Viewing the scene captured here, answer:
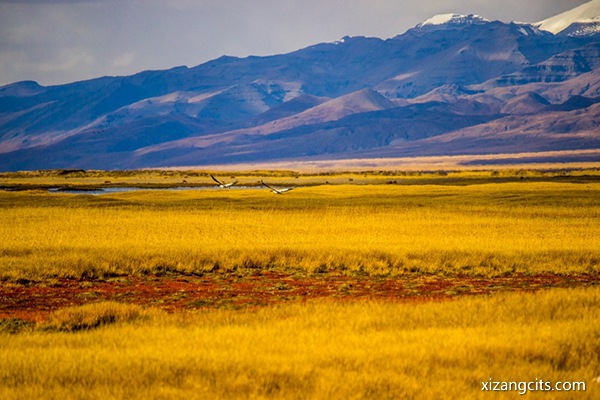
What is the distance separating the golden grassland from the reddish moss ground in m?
2.50

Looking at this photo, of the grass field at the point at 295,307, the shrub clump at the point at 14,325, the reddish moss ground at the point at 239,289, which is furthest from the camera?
the reddish moss ground at the point at 239,289

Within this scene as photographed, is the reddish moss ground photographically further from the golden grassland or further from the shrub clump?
the golden grassland

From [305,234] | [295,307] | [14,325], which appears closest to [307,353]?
[295,307]

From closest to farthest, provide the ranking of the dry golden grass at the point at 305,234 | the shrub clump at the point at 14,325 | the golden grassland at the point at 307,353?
the golden grassland at the point at 307,353, the shrub clump at the point at 14,325, the dry golden grass at the point at 305,234

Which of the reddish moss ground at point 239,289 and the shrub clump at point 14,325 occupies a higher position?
the shrub clump at point 14,325

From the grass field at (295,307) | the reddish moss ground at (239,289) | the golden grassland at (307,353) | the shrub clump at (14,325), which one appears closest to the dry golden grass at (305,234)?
the grass field at (295,307)

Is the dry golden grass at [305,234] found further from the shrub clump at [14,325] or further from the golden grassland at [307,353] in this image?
the golden grassland at [307,353]

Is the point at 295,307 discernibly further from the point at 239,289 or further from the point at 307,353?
the point at 307,353

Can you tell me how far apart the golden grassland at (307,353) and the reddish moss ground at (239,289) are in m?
2.50

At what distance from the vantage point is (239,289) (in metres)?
21.7

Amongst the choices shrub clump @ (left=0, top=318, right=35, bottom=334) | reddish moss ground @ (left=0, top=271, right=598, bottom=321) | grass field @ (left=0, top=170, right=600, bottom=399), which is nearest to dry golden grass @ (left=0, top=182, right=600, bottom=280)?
grass field @ (left=0, top=170, right=600, bottom=399)

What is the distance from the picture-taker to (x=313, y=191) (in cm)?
7538

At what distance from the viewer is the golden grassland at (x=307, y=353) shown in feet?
37.5

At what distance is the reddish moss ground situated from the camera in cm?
1970
